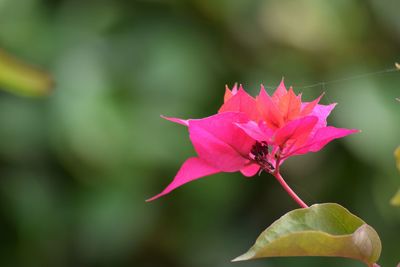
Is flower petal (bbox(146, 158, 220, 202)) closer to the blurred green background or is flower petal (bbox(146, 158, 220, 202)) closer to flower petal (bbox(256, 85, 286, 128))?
flower petal (bbox(256, 85, 286, 128))

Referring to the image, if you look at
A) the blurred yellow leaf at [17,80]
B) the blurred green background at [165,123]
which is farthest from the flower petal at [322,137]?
the blurred green background at [165,123]

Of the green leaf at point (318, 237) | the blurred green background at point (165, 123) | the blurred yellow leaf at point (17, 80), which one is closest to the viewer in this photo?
the green leaf at point (318, 237)

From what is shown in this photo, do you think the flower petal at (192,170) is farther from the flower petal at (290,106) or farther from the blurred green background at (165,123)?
the blurred green background at (165,123)

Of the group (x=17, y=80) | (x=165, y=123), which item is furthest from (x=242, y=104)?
(x=165, y=123)

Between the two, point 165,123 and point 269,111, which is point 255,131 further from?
point 165,123

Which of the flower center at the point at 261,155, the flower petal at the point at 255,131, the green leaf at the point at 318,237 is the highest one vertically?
the flower petal at the point at 255,131

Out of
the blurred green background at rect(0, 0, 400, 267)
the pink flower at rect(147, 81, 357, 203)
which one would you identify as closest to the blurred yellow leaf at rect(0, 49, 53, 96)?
the pink flower at rect(147, 81, 357, 203)

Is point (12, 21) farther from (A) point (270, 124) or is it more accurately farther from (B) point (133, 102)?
(A) point (270, 124)
